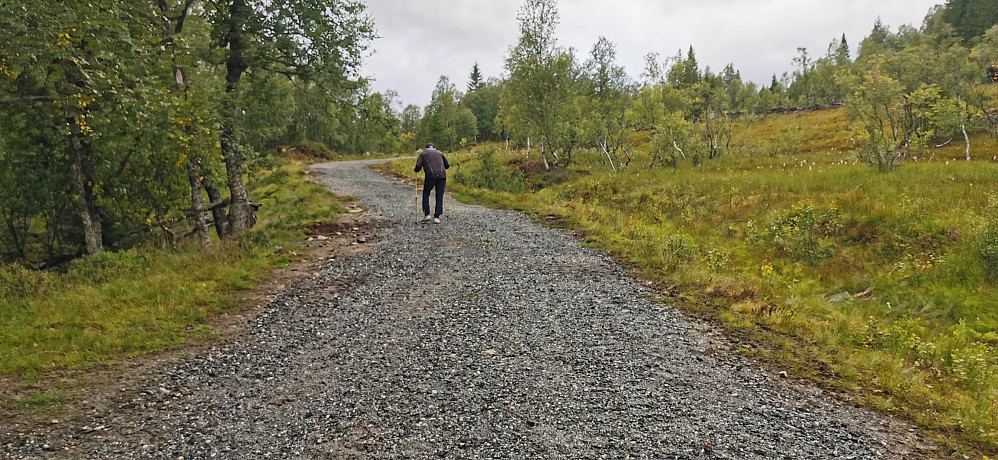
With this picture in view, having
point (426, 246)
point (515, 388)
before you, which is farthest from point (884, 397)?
point (426, 246)

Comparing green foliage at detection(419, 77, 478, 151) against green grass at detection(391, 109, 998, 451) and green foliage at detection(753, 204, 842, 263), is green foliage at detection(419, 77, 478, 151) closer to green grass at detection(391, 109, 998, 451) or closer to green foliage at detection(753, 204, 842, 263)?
green grass at detection(391, 109, 998, 451)

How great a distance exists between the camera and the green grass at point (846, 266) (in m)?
5.08

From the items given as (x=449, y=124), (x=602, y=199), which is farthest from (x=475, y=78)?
(x=602, y=199)

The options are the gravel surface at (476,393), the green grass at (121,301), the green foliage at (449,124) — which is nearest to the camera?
the gravel surface at (476,393)

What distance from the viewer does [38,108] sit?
404 inches

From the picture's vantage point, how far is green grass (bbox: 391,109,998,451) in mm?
A: 5082

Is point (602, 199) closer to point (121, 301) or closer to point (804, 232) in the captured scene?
point (804, 232)

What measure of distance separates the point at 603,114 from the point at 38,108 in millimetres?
24940

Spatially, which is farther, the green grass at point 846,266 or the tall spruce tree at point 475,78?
the tall spruce tree at point 475,78

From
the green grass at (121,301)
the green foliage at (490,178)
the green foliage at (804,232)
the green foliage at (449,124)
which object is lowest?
the green grass at (121,301)

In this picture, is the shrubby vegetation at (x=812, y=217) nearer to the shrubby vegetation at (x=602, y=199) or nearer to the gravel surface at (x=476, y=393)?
the shrubby vegetation at (x=602, y=199)

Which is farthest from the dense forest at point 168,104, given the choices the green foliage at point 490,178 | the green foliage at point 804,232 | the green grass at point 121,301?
the green foliage at point 490,178

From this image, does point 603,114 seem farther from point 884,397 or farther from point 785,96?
point 785,96

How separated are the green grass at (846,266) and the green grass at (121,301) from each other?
7614 mm
